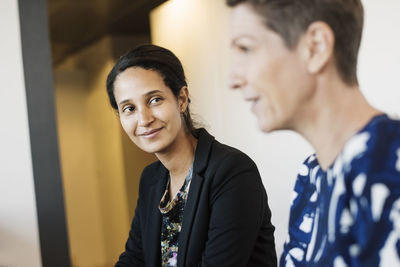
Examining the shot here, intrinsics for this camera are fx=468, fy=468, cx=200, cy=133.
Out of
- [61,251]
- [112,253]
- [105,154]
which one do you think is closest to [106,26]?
[105,154]

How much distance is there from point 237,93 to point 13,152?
1.11 metres

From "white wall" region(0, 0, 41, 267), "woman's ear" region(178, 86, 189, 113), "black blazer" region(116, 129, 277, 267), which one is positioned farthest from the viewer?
"white wall" region(0, 0, 41, 267)

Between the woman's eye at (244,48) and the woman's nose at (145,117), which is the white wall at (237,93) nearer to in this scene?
the woman's nose at (145,117)

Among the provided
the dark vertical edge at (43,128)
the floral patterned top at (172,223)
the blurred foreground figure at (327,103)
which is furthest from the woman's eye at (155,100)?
the dark vertical edge at (43,128)

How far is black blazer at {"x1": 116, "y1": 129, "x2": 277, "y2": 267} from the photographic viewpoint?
1.20m

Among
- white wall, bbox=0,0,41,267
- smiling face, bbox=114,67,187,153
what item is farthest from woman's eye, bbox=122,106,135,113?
white wall, bbox=0,0,41,267

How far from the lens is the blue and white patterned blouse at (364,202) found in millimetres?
475

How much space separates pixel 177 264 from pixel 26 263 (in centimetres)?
106

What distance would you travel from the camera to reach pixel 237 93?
7.91 feet

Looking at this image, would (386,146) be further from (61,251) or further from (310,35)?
(61,251)

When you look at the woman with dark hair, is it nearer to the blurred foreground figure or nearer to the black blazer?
the black blazer

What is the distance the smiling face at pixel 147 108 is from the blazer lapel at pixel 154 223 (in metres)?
0.15

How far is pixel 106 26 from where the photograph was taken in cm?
433

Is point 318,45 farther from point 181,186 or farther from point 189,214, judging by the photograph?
point 181,186
